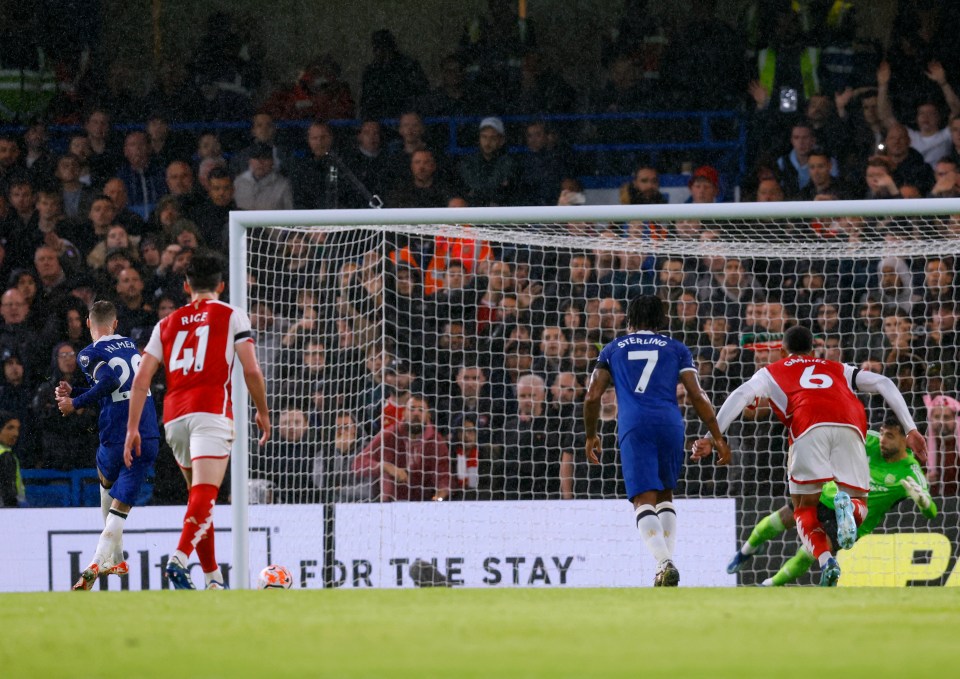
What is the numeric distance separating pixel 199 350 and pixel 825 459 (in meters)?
3.52

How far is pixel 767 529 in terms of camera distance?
877 centimetres

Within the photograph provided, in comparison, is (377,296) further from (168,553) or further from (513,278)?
(168,553)

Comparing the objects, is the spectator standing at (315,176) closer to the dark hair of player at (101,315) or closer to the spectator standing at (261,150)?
the spectator standing at (261,150)

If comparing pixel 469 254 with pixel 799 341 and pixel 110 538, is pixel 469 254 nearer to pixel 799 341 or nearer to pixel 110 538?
pixel 799 341

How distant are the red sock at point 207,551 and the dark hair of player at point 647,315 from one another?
2.65 m

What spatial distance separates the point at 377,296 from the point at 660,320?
9.53ft

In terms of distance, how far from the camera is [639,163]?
13.3m

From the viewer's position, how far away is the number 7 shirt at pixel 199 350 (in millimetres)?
7199

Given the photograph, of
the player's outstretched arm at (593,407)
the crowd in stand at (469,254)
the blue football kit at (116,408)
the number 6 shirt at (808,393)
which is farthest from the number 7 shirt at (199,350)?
the number 6 shirt at (808,393)

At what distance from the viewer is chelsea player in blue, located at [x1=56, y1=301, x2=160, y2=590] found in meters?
8.48

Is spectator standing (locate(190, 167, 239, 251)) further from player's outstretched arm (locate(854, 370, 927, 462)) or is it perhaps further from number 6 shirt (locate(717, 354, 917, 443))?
player's outstretched arm (locate(854, 370, 927, 462))

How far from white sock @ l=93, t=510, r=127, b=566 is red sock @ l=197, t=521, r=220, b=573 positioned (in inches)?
46.0

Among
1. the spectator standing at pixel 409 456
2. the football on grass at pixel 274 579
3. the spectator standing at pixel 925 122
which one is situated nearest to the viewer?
the football on grass at pixel 274 579

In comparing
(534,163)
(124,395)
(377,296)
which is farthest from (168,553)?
(534,163)
